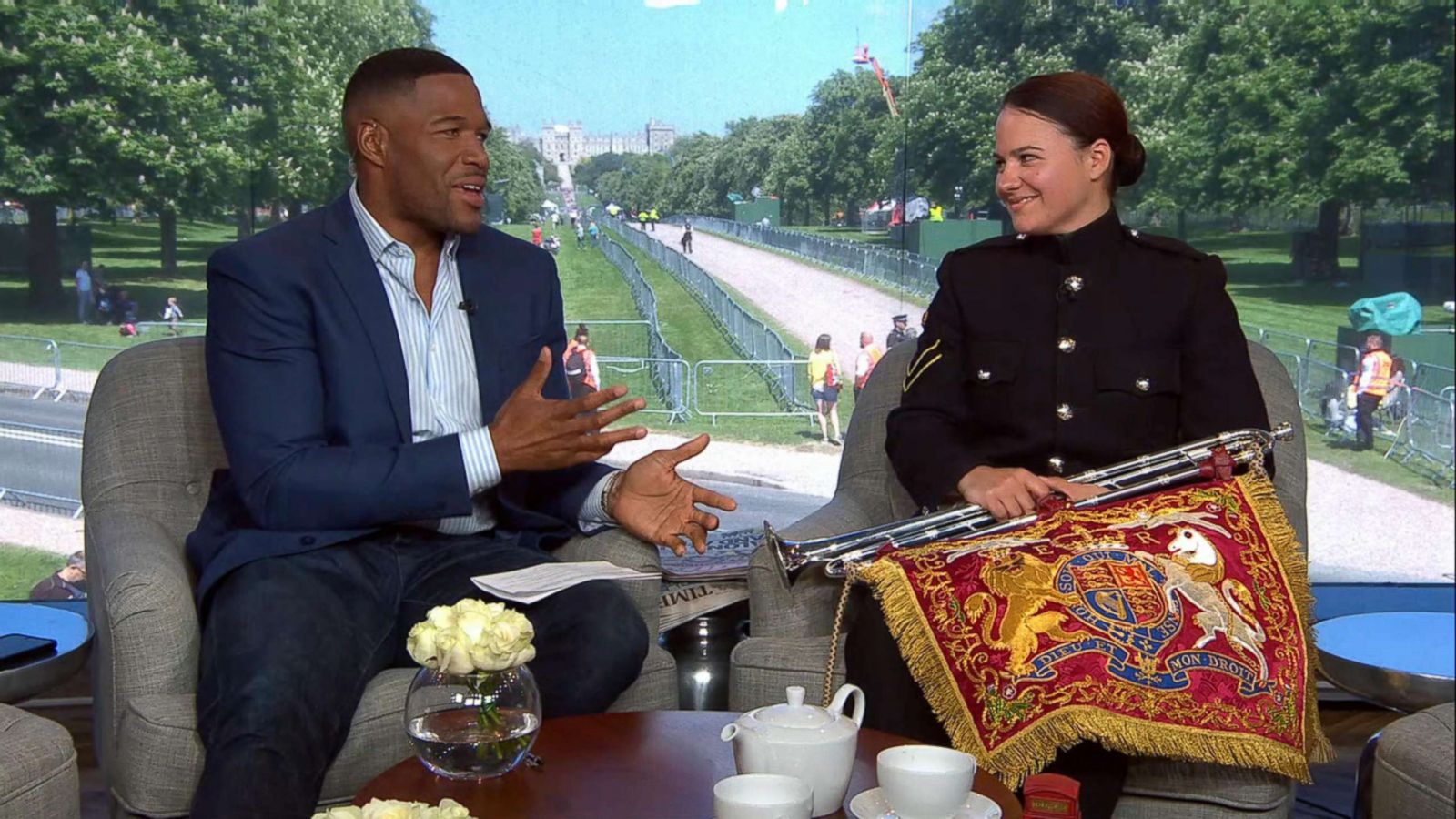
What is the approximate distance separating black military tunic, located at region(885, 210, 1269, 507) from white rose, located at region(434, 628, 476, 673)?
3.56 feet

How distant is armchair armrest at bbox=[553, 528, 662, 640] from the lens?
260cm

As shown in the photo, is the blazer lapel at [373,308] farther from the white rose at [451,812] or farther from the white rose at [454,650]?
the white rose at [451,812]

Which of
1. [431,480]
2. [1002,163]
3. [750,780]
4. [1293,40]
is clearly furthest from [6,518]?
[1293,40]

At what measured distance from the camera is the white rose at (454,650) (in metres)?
1.81

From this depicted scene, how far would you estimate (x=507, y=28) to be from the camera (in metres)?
4.53

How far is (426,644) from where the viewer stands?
182 centimetres

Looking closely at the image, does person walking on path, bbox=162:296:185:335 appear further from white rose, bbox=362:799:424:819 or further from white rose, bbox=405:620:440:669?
white rose, bbox=362:799:424:819

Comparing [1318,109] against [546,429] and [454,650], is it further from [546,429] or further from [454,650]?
[454,650]

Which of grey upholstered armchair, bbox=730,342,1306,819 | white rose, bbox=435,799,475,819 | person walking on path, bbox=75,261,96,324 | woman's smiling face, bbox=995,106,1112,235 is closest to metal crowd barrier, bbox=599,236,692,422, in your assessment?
person walking on path, bbox=75,261,96,324

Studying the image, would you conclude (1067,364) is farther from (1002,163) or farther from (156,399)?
(156,399)

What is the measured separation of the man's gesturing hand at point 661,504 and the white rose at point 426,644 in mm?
777

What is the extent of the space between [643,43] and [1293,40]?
190 centimetres

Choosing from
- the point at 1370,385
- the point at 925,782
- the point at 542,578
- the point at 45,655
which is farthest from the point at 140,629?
the point at 1370,385

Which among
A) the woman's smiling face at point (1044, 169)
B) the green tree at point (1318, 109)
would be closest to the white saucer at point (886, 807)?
the woman's smiling face at point (1044, 169)
